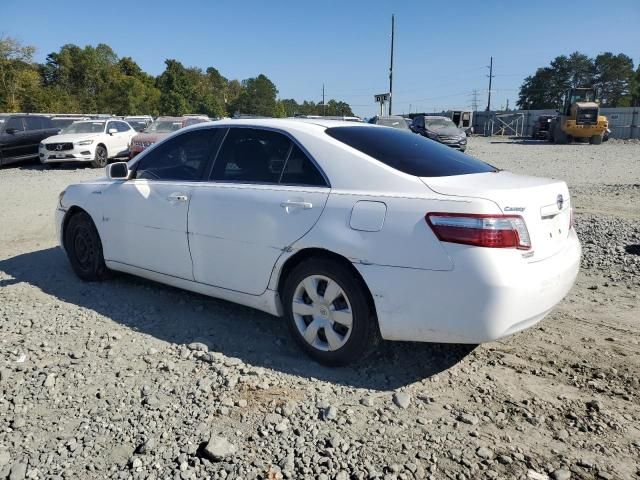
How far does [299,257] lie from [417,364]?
42.7 inches

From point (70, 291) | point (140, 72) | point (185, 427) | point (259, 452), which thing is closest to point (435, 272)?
point (259, 452)

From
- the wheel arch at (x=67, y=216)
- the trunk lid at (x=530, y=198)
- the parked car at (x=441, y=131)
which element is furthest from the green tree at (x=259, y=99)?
the trunk lid at (x=530, y=198)

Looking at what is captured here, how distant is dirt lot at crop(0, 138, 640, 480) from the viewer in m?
2.54

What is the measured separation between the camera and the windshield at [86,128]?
18141mm

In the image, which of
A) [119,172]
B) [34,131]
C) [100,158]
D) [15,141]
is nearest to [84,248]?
[119,172]

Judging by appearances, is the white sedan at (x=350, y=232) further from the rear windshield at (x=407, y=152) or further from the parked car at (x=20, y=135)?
the parked car at (x=20, y=135)

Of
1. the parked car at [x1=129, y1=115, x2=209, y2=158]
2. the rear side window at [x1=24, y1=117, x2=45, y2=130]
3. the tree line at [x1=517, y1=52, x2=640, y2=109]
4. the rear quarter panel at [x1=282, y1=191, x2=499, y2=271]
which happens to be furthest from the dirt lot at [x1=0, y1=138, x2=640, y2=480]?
the tree line at [x1=517, y1=52, x2=640, y2=109]

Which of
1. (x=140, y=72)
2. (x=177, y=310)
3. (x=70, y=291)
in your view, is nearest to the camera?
(x=177, y=310)

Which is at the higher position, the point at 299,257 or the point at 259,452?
the point at 299,257

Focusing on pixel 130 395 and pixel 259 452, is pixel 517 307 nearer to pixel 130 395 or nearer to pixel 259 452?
pixel 259 452

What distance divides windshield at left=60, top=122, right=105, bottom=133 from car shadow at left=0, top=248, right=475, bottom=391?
13.8 m

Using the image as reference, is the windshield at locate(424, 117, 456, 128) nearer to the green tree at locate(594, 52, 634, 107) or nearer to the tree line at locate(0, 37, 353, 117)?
the tree line at locate(0, 37, 353, 117)

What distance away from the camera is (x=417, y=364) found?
352 cm

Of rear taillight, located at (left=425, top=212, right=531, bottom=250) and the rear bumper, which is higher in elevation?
rear taillight, located at (left=425, top=212, right=531, bottom=250)
